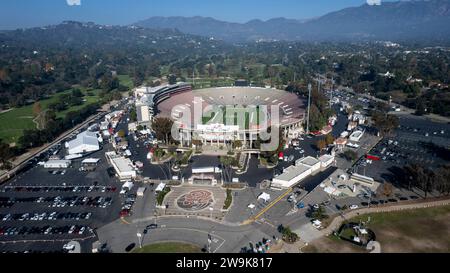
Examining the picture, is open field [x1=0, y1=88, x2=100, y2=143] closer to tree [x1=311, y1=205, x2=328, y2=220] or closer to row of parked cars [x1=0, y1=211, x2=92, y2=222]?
row of parked cars [x1=0, y1=211, x2=92, y2=222]

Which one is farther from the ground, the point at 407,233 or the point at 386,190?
the point at 386,190

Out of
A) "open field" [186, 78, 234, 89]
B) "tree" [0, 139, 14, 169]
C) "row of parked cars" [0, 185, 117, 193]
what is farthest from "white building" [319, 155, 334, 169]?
"open field" [186, 78, 234, 89]

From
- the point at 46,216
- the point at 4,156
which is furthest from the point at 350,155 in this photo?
the point at 4,156

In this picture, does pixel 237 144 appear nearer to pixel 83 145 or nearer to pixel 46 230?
pixel 83 145

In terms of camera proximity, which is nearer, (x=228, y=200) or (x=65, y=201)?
(x=228, y=200)

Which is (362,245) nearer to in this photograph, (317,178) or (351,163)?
(317,178)

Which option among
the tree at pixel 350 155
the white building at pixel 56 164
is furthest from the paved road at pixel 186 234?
the tree at pixel 350 155

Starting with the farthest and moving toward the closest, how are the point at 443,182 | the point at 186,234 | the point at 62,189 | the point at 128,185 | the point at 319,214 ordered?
the point at 62,189
the point at 128,185
the point at 443,182
the point at 319,214
the point at 186,234
